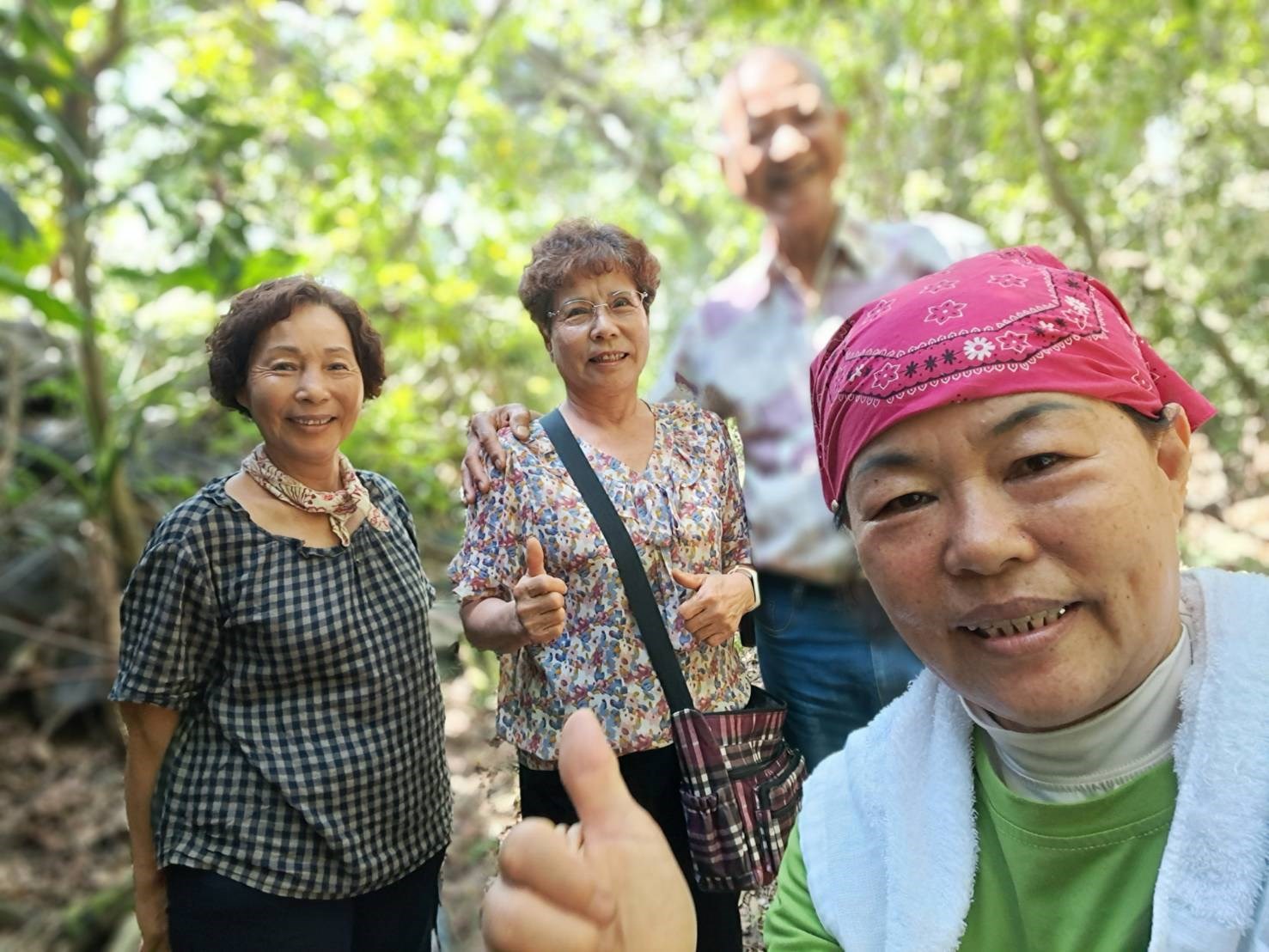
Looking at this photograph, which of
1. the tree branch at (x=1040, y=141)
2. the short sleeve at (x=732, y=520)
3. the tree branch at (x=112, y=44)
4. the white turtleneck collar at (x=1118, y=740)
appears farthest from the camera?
the tree branch at (x=1040, y=141)

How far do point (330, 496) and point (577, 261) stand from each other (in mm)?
542

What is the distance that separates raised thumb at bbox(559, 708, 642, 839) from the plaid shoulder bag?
→ 1.87ft

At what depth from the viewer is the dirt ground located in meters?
3.56

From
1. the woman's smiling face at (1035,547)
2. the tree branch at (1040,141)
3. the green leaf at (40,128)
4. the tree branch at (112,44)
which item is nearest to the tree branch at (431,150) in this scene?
the tree branch at (112,44)

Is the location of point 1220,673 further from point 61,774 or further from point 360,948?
point 61,774

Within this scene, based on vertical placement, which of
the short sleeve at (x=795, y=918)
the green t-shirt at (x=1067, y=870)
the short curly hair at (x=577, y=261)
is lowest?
the short sleeve at (x=795, y=918)

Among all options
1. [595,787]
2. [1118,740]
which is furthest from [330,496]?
[1118,740]

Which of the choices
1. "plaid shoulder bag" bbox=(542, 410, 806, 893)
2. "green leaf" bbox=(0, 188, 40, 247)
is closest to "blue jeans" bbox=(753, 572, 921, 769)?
"plaid shoulder bag" bbox=(542, 410, 806, 893)

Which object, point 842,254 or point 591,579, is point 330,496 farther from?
point 842,254

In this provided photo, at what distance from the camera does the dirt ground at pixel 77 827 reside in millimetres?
3564

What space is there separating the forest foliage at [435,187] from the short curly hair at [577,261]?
201cm

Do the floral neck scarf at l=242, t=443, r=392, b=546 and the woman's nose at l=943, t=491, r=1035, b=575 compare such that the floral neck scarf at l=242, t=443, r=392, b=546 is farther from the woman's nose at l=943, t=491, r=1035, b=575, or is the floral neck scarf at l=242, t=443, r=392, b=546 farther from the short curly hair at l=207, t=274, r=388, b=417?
the woman's nose at l=943, t=491, r=1035, b=575

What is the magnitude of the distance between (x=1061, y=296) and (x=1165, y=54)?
5.21m

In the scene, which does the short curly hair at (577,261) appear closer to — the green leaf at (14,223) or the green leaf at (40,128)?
the green leaf at (14,223)
